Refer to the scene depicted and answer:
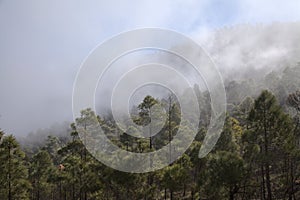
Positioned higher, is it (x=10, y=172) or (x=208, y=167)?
(x=10, y=172)

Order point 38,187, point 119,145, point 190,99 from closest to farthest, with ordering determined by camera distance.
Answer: point 119,145 → point 38,187 → point 190,99

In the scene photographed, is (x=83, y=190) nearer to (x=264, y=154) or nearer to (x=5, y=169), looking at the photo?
(x=5, y=169)

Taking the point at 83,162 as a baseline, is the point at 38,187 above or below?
below

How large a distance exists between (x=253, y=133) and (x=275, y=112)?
2.38 metres

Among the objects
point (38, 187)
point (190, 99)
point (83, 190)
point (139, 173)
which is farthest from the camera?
point (190, 99)

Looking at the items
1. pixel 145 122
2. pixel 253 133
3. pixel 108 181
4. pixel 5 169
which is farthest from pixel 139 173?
pixel 5 169

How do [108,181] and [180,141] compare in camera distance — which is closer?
[108,181]

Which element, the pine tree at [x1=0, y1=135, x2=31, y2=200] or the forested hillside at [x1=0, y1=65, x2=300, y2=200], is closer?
the forested hillside at [x1=0, y1=65, x2=300, y2=200]

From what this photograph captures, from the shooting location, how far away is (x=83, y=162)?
110 feet

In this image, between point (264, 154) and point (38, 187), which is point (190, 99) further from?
point (264, 154)

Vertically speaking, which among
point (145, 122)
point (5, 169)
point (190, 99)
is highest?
point (190, 99)

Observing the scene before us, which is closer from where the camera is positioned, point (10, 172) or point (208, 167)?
point (208, 167)

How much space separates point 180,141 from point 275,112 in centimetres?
1133

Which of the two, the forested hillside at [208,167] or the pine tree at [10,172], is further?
the pine tree at [10,172]
